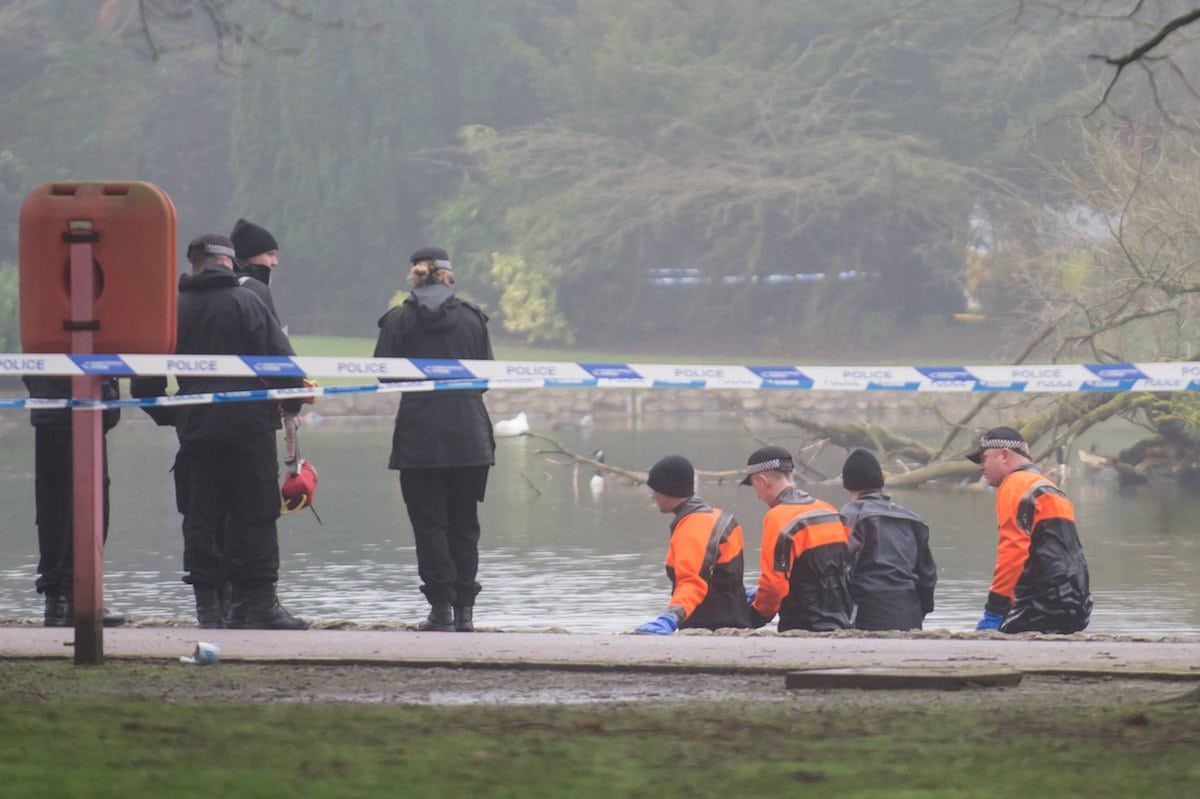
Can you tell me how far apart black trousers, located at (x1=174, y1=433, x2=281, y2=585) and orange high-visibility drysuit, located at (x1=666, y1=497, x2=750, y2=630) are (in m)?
1.68

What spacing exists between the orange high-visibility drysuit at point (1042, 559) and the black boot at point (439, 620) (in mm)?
2424

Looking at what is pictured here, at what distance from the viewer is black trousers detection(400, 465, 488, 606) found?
875 centimetres

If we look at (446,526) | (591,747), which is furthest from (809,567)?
(591,747)

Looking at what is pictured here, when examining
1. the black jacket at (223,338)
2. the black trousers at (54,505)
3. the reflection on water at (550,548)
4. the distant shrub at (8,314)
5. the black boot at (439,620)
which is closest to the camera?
the black jacket at (223,338)

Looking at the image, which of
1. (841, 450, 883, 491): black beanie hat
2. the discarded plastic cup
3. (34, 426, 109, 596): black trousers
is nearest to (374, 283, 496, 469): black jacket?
(34, 426, 109, 596): black trousers

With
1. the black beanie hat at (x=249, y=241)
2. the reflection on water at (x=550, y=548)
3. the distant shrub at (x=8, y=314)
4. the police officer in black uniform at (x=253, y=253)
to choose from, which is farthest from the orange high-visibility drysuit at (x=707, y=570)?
the distant shrub at (x=8, y=314)

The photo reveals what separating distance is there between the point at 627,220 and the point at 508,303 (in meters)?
4.28

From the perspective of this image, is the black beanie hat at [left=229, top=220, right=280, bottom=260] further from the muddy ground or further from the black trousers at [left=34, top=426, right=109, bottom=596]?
the muddy ground

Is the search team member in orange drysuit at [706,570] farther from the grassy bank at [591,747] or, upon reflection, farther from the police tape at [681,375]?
the grassy bank at [591,747]

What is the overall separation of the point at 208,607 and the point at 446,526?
1.10 meters

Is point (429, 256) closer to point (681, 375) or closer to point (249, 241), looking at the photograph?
point (249, 241)

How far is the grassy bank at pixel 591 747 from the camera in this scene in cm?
455

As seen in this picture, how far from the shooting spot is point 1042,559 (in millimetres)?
9031

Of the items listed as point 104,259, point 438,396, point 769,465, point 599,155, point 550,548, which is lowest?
point 550,548
